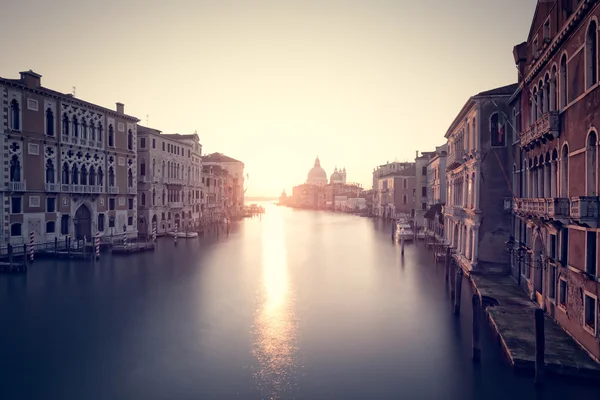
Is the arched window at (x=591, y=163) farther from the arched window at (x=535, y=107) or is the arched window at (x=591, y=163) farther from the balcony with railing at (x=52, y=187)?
the balcony with railing at (x=52, y=187)

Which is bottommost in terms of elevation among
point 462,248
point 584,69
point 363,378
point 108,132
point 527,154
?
point 363,378

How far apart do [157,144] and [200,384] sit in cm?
3994

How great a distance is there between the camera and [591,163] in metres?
12.3

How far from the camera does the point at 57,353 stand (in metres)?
13.8

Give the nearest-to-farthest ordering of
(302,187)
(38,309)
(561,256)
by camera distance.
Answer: (561,256)
(38,309)
(302,187)

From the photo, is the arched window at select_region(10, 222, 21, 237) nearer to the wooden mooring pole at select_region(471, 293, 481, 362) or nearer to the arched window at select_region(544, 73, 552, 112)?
the wooden mooring pole at select_region(471, 293, 481, 362)

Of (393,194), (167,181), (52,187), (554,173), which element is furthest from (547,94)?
(393,194)

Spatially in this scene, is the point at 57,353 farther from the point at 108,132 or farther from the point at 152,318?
the point at 108,132

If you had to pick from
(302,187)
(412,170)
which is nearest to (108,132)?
(412,170)

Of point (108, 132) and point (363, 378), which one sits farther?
point (108, 132)

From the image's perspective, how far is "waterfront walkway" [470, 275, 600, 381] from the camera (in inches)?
452

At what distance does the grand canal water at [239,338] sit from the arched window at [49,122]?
1150 cm

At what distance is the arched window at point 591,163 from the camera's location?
39.9 feet

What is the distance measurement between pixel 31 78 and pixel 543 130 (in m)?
34.6
